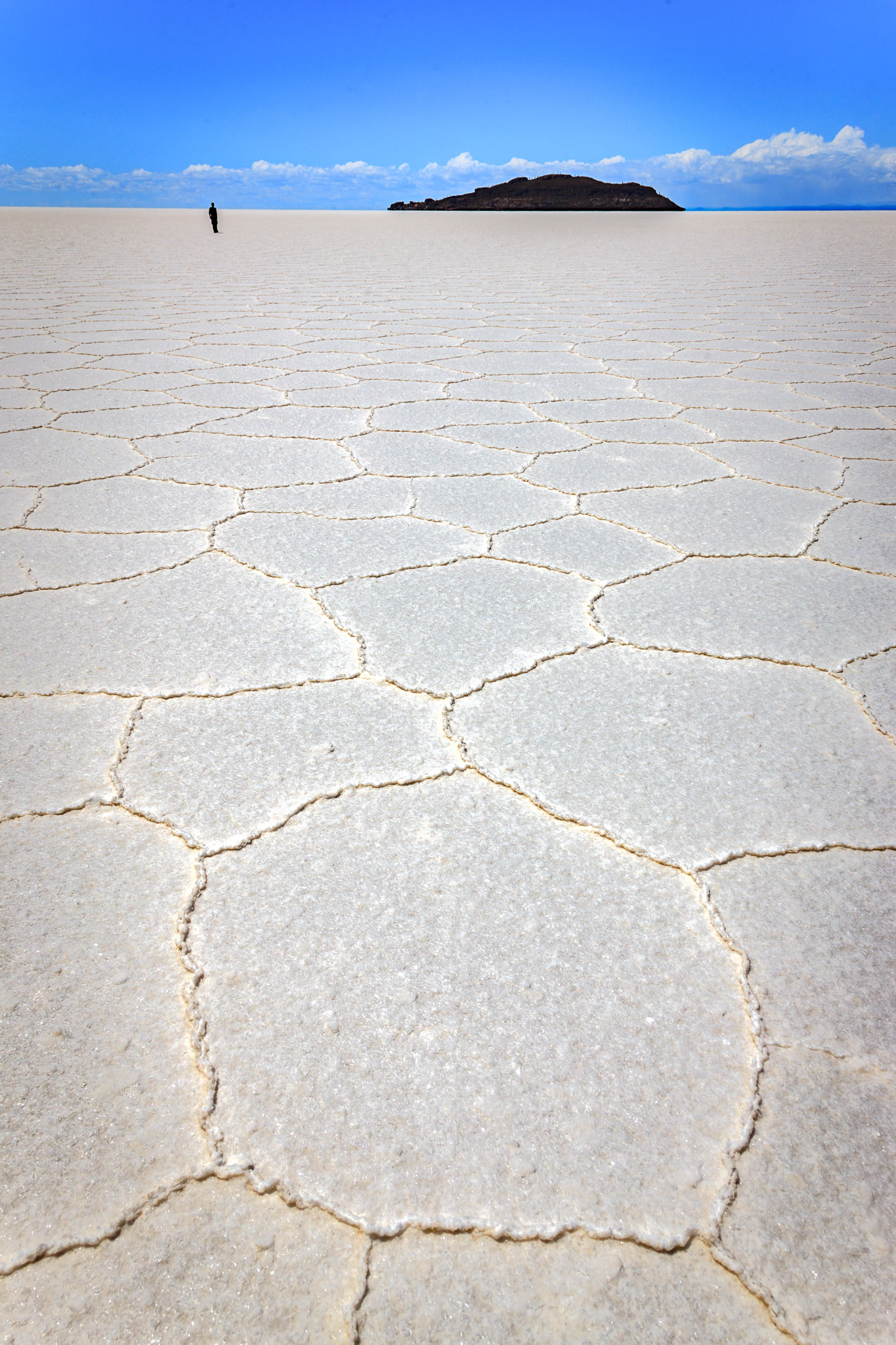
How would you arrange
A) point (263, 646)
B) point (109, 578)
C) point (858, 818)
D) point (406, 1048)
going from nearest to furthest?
point (406, 1048) → point (858, 818) → point (263, 646) → point (109, 578)

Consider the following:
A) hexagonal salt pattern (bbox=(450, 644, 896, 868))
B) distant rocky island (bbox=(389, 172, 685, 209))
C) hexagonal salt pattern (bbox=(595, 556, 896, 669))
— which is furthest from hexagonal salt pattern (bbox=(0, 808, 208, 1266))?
distant rocky island (bbox=(389, 172, 685, 209))

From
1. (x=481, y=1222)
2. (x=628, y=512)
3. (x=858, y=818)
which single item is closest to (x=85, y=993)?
(x=481, y=1222)

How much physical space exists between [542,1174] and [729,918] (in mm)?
309

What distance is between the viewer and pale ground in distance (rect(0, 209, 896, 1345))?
20.1 inches

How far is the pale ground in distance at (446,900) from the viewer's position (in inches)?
20.1

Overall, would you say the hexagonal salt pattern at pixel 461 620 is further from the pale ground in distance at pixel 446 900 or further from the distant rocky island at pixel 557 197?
the distant rocky island at pixel 557 197

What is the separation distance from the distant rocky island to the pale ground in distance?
3367cm

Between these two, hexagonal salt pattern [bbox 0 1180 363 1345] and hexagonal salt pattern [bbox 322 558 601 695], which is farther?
hexagonal salt pattern [bbox 322 558 601 695]

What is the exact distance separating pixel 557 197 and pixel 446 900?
3692 cm

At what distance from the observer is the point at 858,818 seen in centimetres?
87

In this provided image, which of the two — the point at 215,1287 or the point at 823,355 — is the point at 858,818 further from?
the point at 823,355

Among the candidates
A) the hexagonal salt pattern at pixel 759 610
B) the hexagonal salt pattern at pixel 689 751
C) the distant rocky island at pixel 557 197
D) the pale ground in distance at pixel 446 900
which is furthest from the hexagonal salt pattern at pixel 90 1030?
the distant rocky island at pixel 557 197

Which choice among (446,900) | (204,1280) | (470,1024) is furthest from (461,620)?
(204,1280)

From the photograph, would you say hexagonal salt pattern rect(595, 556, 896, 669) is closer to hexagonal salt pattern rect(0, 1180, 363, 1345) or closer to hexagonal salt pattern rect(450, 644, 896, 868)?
hexagonal salt pattern rect(450, 644, 896, 868)
